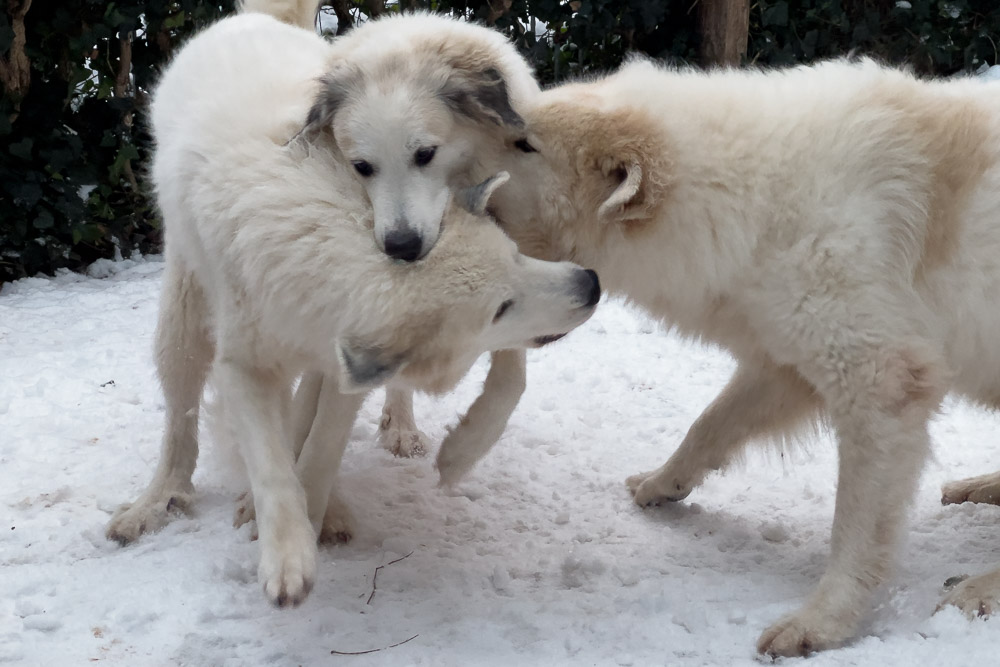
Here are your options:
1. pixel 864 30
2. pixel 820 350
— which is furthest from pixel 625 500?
pixel 864 30

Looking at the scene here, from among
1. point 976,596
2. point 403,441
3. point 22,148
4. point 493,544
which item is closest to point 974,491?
point 976,596

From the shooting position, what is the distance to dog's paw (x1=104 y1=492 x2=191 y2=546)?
11.5 feet

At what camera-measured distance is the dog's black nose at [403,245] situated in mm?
2703

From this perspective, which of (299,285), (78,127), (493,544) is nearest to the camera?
(299,285)

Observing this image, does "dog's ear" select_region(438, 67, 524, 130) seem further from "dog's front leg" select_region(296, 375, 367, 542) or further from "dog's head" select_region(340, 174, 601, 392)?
"dog's front leg" select_region(296, 375, 367, 542)

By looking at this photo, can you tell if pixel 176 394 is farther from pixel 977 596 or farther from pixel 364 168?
pixel 977 596

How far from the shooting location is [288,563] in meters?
2.68

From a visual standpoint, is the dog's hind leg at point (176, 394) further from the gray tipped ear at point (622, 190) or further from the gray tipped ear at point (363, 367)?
the gray tipped ear at point (622, 190)

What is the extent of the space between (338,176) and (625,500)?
171cm

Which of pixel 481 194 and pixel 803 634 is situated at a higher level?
pixel 481 194

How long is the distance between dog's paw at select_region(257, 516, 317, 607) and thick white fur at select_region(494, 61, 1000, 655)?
41.6 inches

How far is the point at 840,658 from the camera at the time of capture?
8.61 feet

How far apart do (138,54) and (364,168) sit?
397cm

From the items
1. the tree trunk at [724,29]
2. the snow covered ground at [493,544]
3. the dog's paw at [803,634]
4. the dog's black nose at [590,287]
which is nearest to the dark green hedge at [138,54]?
the tree trunk at [724,29]
